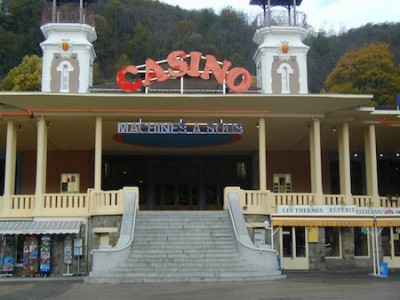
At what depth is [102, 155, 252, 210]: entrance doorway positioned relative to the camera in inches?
1160

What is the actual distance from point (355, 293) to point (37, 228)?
37.0ft

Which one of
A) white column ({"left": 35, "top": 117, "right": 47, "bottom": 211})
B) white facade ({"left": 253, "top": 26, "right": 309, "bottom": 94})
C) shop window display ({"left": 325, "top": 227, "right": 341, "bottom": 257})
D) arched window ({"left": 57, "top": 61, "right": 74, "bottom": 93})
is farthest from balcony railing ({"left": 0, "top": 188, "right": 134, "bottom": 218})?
white facade ({"left": 253, "top": 26, "right": 309, "bottom": 94})

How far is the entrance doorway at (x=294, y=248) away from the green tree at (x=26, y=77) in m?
38.8

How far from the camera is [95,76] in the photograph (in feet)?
230

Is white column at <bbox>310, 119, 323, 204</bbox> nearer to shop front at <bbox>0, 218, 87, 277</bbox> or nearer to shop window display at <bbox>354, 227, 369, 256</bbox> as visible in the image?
shop window display at <bbox>354, 227, 369, 256</bbox>

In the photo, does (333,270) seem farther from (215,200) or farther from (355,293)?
(215,200)

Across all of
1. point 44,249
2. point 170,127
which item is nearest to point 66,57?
point 170,127

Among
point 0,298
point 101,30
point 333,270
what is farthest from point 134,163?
point 101,30

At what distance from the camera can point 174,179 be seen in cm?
2956

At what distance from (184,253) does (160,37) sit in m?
69.8

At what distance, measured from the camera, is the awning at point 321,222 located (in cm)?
2048

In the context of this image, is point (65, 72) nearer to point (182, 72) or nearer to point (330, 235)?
point (182, 72)

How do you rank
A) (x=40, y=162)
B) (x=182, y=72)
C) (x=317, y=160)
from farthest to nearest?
(x=182, y=72), (x=317, y=160), (x=40, y=162)

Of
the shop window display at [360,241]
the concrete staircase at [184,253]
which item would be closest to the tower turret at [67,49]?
the concrete staircase at [184,253]
